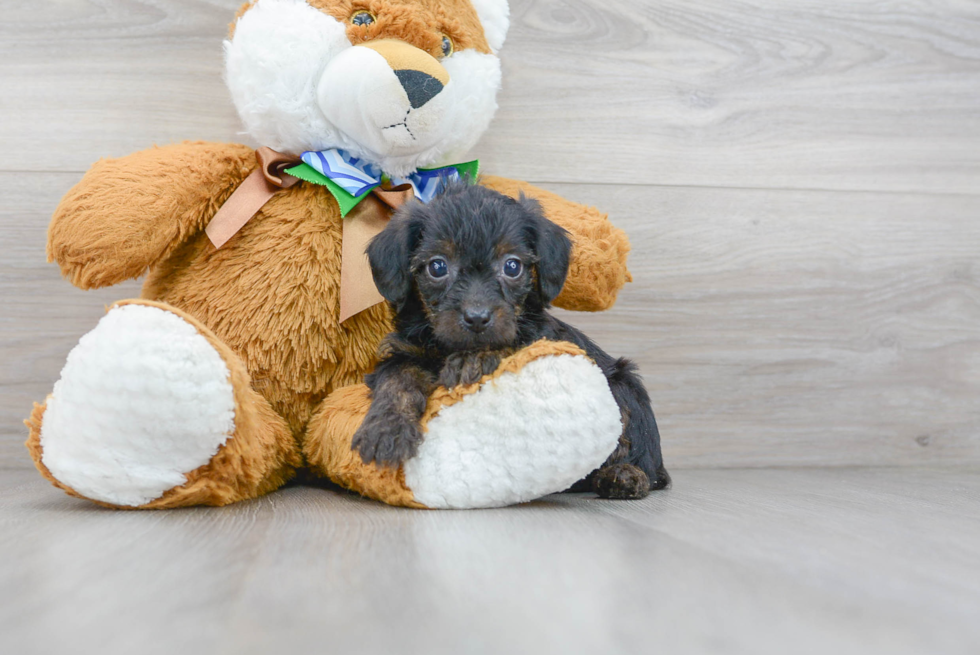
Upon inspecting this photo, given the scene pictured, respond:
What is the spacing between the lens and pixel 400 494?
49.6 inches

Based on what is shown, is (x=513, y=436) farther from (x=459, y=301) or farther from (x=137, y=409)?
(x=137, y=409)

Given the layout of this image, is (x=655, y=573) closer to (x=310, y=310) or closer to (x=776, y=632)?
(x=776, y=632)

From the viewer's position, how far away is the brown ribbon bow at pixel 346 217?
1.48 metres

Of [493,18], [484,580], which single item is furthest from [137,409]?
[493,18]

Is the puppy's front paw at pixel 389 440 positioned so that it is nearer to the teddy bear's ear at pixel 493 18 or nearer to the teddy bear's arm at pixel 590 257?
the teddy bear's arm at pixel 590 257

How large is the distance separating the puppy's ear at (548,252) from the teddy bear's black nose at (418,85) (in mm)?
270

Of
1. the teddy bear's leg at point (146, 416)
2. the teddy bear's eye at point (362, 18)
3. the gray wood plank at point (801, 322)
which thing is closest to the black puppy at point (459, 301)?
the teddy bear's leg at point (146, 416)

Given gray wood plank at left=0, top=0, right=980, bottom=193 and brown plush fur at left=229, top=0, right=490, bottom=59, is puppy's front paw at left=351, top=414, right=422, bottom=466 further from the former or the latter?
gray wood plank at left=0, top=0, right=980, bottom=193

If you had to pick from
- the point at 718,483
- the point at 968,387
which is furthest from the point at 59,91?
the point at 968,387

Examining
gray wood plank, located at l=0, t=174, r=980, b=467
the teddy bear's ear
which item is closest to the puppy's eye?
the teddy bear's ear

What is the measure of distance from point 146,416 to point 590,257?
875 mm

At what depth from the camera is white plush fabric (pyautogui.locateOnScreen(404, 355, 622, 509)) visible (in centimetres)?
121

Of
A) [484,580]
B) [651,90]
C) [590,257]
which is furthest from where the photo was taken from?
[651,90]

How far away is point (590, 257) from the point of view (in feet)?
5.13
